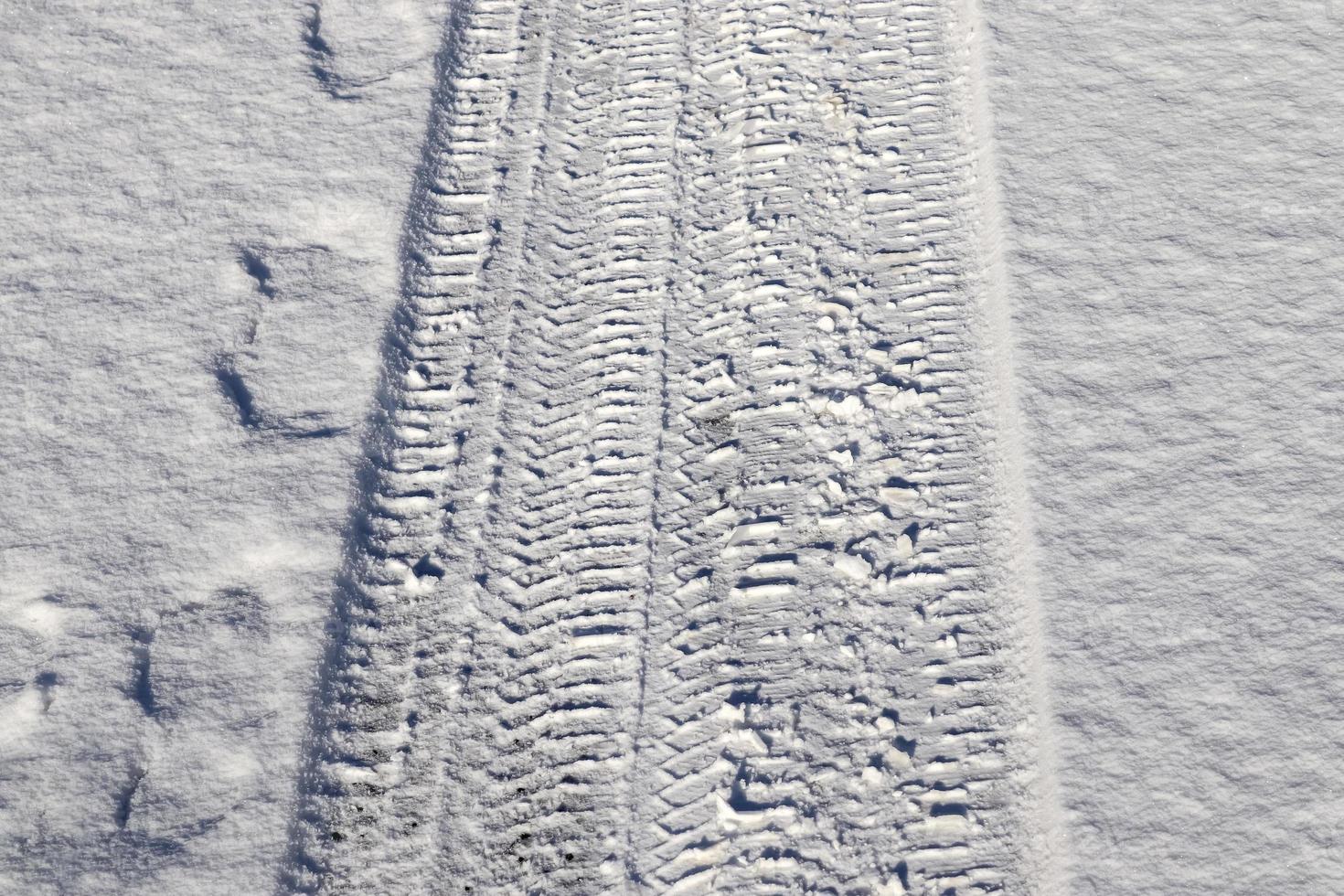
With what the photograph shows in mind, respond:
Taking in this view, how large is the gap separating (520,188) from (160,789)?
209cm

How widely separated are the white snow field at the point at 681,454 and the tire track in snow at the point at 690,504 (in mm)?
13

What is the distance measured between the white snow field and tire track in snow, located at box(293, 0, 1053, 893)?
1 cm

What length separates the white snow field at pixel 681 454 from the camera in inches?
102

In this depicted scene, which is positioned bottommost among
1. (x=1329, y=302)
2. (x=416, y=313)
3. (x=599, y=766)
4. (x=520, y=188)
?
(x=599, y=766)

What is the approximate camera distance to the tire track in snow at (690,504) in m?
2.62

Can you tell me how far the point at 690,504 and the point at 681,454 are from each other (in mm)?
162

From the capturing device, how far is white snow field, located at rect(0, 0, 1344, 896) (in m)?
2.59

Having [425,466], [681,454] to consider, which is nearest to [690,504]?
[681,454]

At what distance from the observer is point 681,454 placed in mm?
3205

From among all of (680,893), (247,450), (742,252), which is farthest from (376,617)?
(742,252)

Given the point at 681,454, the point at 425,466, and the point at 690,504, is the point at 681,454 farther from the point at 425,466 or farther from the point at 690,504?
the point at 425,466

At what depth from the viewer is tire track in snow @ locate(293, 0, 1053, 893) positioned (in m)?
2.62

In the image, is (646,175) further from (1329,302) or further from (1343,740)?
(1343,740)

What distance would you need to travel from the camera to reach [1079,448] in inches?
120
